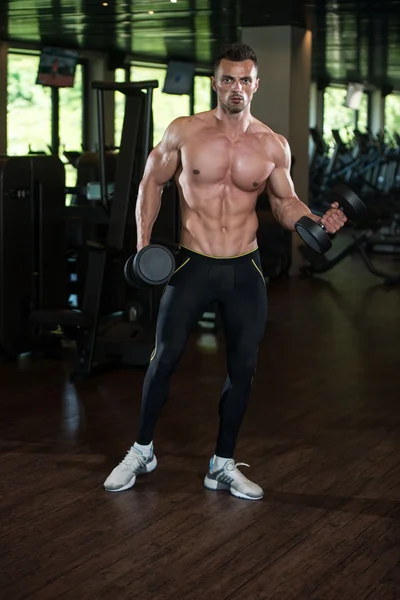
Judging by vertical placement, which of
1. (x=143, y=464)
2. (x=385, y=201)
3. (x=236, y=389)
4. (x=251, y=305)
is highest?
(x=251, y=305)

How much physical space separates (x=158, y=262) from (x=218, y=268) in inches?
8.4

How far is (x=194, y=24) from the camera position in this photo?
10.8m

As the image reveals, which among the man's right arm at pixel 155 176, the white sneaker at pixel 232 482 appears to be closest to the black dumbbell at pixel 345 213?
the man's right arm at pixel 155 176

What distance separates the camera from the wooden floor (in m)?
2.53

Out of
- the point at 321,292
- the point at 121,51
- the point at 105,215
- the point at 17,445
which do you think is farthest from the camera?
the point at 121,51

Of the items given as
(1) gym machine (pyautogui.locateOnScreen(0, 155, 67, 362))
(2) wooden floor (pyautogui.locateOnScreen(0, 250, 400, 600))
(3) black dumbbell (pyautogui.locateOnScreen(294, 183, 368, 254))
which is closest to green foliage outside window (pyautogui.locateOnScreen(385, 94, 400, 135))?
(2) wooden floor (pyautogui.locateOnScreen(0, 250, 400, 600))

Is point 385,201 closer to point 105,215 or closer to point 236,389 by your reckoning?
point 105,215

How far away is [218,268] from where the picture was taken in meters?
3.07

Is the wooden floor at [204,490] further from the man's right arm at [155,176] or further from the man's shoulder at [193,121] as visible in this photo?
the man's shoulder at [193,121]

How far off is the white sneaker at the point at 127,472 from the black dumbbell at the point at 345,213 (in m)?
0.95

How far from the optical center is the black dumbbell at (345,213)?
9.36ft

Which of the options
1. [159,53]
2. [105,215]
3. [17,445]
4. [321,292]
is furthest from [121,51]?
[17,445]

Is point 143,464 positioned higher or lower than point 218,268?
lower

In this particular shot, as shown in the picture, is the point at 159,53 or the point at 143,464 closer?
the point at 143,464
